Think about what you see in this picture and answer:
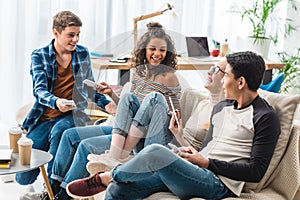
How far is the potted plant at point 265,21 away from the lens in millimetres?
4482

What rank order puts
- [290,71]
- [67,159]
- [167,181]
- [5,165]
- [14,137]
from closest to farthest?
1. [167,181]
2. [5,165]
3. [14,137]
4. [67,159]
5. [290,71]

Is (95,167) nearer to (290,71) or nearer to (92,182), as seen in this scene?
(92,182)

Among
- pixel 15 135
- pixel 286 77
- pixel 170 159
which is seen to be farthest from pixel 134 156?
pixel 286 77

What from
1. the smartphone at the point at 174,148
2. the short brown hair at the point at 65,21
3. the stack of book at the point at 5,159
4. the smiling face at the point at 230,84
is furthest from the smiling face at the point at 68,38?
the smartphone at the point at 174,148

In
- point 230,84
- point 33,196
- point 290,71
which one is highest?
point 230,84

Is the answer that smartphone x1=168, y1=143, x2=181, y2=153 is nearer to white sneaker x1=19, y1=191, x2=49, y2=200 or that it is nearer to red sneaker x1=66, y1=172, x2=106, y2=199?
red sneaker x1=66, y1=172, x2=106, y2=199

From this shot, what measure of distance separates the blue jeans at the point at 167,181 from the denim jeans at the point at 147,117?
248mm

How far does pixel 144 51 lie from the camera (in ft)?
6.11

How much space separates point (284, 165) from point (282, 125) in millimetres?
171

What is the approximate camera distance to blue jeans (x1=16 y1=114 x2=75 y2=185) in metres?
3.04

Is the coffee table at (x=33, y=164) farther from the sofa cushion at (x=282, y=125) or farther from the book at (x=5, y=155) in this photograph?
the sofa cushion at (x=282, y=125)

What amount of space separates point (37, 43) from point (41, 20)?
0.56ft

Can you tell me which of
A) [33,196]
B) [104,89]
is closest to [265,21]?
[33,196]

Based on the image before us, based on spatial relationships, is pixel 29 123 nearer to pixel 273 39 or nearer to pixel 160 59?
pixel 160 59
